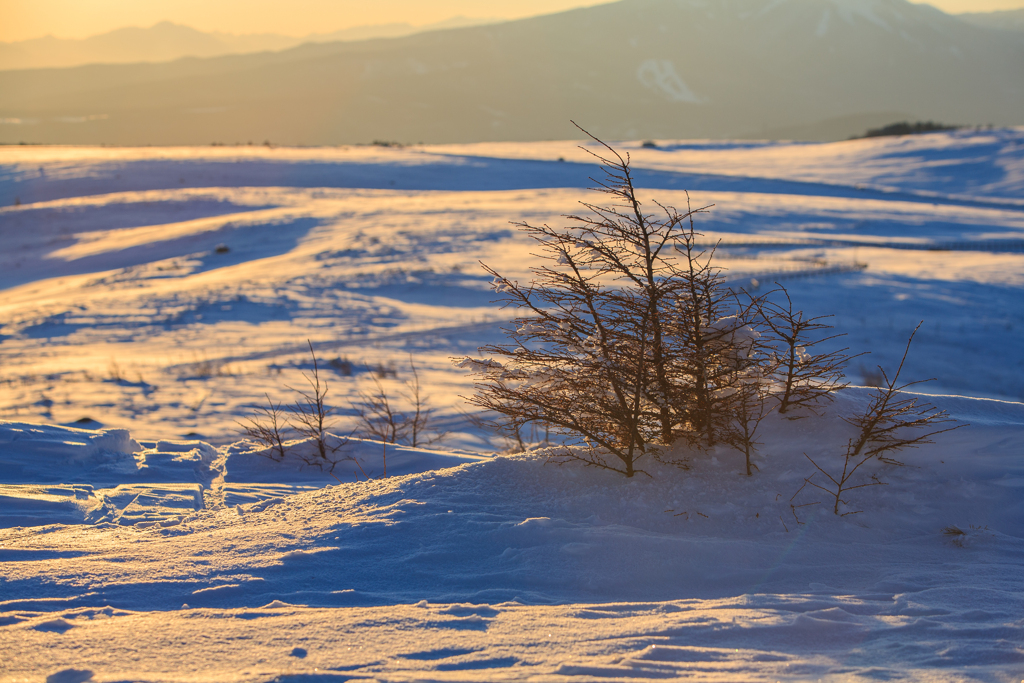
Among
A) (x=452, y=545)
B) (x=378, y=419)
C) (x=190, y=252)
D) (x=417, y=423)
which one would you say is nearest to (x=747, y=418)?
(x=452, y=545)

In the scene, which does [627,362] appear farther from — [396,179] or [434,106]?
[434,106]

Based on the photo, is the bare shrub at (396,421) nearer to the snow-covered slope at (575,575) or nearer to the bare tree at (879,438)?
the snow-covered slope at (575,575)

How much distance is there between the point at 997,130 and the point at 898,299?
2942 centimetres

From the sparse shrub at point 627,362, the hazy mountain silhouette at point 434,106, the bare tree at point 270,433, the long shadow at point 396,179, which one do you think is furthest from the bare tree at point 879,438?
the hazy mountain silhouette at point 434,106

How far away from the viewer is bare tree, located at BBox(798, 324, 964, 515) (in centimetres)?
482

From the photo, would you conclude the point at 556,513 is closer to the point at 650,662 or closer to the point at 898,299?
the point at 650,662

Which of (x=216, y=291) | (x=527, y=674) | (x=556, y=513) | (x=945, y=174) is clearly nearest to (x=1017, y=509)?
(x=556, y=513)

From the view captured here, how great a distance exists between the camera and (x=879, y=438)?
→ 4949 mm

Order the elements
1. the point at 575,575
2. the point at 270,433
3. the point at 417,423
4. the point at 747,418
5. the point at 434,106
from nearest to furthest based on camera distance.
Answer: the point at 575,575, the point at 747,418, the point at 270,433, the point at 417,423, the point at 434,106

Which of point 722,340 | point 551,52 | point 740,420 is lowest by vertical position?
point 740,420

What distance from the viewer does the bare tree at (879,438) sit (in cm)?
482

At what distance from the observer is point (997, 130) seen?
127 ft

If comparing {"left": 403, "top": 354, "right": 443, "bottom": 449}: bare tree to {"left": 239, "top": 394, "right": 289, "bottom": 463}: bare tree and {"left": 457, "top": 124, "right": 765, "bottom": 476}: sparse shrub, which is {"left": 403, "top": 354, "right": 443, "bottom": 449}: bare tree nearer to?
{"left": 239, "top": 394, "right": 289, "bottom": 463}: bare tree

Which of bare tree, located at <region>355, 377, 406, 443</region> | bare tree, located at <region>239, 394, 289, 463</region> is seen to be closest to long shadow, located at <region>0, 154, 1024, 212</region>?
bare tree, located at <region>355, 377, 406, 443</region>
